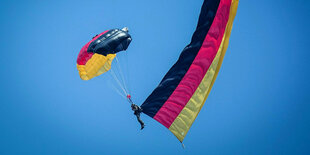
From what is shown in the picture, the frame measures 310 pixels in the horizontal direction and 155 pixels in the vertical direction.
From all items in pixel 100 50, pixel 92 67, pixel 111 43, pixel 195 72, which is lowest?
pixel 195 72

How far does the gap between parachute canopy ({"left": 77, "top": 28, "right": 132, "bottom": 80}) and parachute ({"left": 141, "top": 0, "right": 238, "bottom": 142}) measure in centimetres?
268

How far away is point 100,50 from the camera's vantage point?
10.8 meters

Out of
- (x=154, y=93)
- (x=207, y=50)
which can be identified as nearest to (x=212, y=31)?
(x=207, y=50)

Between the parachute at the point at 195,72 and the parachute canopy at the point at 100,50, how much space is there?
2.68 meters

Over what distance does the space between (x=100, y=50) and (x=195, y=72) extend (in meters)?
3.84

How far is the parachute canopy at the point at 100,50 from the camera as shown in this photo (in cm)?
1091

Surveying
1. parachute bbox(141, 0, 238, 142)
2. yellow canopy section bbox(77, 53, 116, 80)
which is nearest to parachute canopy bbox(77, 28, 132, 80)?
yellow canopy section bbox(77, 53, 116, 80)

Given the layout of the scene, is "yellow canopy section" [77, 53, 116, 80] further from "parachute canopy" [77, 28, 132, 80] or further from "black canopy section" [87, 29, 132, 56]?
"black canopy section" [87, 29, 132, 56]

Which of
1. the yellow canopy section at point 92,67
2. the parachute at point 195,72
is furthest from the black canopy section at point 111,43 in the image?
the parachute at point 195,72

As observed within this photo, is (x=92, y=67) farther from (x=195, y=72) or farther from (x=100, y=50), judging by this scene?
(x=195, y=72)

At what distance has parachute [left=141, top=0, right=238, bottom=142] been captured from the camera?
27.2 feet

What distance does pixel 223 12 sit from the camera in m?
8.12

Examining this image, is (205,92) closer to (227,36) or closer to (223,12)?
(227,36)

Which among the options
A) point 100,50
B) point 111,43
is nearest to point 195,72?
point 111,43
